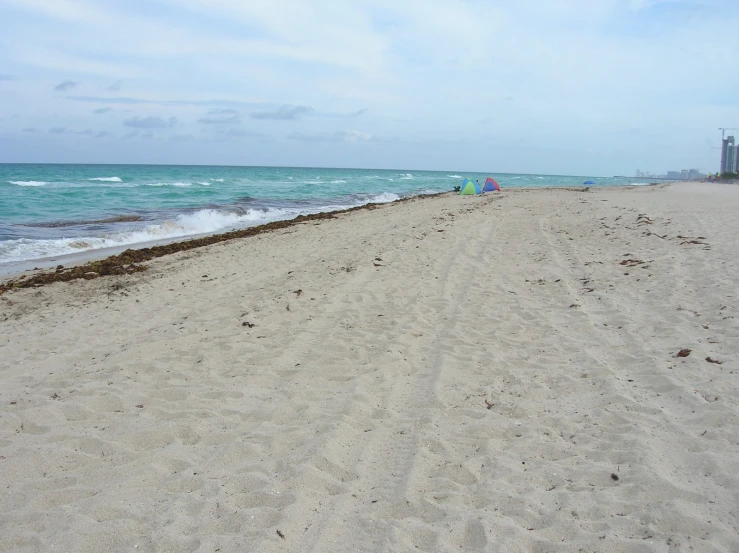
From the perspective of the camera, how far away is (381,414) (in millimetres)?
3471

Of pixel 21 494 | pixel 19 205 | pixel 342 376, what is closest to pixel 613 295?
pixel 342 376

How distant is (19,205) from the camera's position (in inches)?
822

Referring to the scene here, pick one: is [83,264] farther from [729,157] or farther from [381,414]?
[729,157]

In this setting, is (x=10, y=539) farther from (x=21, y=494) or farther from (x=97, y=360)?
(x=97, y=360)

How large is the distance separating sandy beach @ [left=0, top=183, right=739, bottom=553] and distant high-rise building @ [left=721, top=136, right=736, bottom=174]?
7100 centimetres

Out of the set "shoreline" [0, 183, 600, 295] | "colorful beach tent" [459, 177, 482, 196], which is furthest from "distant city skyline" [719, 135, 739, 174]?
"shoreline" [0, 183, 600, 295]

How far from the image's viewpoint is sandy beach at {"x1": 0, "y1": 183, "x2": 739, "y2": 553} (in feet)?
7.77

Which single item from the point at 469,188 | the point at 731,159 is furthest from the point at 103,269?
the point at 731,159

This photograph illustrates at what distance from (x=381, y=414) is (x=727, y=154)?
78.0 metres

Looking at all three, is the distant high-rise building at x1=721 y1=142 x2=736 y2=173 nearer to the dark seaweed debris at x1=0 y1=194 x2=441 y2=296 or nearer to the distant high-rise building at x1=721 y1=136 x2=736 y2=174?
the distant high-rise building at x1=721 y1=136 x2=736 y2=174

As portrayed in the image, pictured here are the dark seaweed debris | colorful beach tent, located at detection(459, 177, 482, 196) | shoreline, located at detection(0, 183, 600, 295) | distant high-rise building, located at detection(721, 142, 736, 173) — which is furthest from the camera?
distant high-rise building, located at detection(721, 142, 736, 173)

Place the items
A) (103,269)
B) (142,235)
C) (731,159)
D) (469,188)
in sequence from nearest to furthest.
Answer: (103,269)
(142,235)
(469,188)
(731,159)

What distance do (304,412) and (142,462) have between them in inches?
39.9

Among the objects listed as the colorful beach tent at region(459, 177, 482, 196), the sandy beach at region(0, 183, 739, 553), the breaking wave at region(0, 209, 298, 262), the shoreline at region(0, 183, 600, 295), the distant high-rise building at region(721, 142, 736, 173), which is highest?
the distant high-rise building at region(721, 142, 736, 173)
